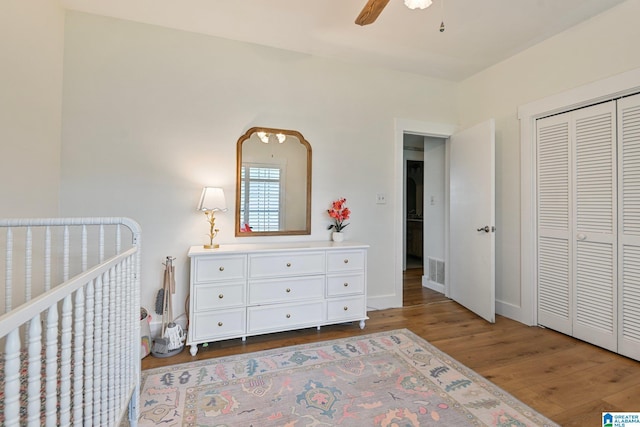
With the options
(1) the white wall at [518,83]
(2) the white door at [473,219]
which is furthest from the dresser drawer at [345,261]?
(1) the white wall at [518,83]

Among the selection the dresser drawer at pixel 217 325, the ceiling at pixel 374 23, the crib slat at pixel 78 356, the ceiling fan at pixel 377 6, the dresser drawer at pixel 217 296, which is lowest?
the dresser drawer at pixel 217 325

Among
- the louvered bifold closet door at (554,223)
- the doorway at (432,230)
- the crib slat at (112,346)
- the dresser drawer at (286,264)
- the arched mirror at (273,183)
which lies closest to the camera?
the crib slat at (112,346)

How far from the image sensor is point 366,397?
162cm

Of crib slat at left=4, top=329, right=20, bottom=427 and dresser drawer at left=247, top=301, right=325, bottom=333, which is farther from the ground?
crib slat at left=4, top=329, right=20, bottom=427

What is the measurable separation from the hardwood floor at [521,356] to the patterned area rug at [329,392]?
136mm

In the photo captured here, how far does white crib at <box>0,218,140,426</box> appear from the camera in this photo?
1.98 ft

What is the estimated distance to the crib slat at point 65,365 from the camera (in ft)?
2.48

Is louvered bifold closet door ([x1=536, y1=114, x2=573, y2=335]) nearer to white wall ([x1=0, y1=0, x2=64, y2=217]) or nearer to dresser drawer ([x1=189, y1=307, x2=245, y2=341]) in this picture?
dresser drawer ([x1=189, y1=307, x2=245, y2=341])

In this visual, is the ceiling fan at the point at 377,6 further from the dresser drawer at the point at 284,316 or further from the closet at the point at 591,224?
the dresser drawer at the point at 284,316

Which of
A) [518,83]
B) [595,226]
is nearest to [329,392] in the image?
[595,226]

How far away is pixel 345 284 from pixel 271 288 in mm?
661

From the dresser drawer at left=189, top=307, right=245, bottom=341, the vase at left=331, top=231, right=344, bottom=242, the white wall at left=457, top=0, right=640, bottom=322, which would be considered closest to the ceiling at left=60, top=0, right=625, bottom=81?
the white wall at left=457, top=0, right=640, bottom=322

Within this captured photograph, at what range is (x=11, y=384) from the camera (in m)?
0.57

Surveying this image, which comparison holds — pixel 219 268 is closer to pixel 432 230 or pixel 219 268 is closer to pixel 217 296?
pixel 217 296
